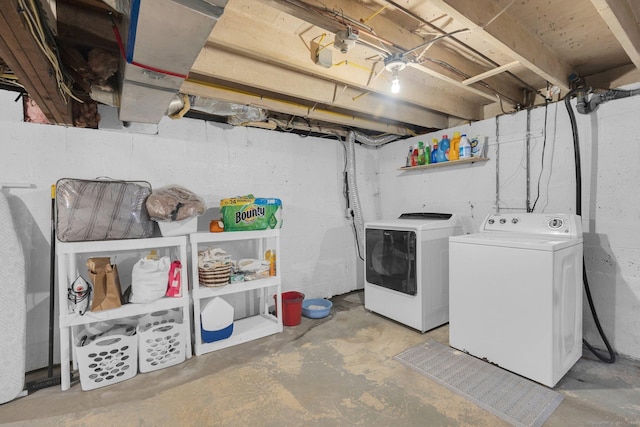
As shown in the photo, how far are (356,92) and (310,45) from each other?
790mm

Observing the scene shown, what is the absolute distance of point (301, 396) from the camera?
6.04ft

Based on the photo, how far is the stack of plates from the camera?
7.77 feet

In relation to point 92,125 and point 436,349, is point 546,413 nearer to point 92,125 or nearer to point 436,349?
point 436,349

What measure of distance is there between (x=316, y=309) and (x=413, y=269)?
41.5 inches

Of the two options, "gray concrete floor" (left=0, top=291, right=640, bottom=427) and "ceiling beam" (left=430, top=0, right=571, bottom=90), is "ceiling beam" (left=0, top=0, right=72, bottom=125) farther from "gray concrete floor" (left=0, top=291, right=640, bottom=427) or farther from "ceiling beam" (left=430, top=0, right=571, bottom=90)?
"gray concrete floor" (left=0, top=291, right=640, bottom=427)

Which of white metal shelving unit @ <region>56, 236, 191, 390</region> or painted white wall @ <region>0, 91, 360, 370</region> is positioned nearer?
white metal shelving unit @ <region>56, 236, 191, 390</region>

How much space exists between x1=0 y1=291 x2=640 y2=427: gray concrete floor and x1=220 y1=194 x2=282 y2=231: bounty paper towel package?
1003 millimetres

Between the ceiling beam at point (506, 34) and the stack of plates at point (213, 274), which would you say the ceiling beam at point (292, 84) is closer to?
the ceiling beam at point (506, 34)

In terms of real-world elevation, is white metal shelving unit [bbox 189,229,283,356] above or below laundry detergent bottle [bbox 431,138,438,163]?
below

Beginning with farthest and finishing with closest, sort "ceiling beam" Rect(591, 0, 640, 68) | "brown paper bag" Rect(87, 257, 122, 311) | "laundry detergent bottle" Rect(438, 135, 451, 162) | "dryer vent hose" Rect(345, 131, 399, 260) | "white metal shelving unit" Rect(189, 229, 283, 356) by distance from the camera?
"dryer vent hose" Rect(345, 131, 399, 260)
"laundry detergent bottle" Rect(438, 135, 451, 162)
"white metal shelving unit" Rect(189, 229, 283, 356)
"brown paper bag" Rect(87, 257, 122, 311)
"ceiling beam" Rect(591, 0, 640, 68)

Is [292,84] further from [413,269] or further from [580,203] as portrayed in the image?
[580,203]

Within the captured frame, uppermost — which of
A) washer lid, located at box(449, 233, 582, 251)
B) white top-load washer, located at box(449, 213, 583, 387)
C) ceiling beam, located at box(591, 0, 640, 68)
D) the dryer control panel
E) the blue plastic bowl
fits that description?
ceiling beam, located at box(591, 0, 640, 68)

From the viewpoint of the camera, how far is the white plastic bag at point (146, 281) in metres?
2.10

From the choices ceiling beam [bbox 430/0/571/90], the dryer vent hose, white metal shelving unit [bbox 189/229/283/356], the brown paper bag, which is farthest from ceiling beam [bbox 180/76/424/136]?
ceiling beam [bbox 430/0/571/90]
